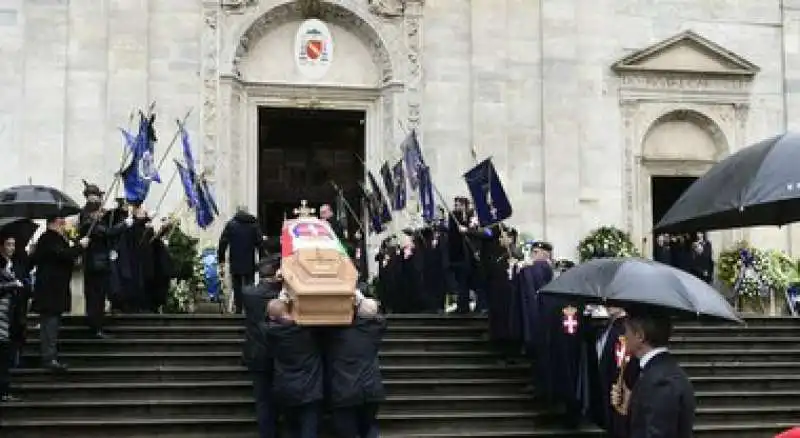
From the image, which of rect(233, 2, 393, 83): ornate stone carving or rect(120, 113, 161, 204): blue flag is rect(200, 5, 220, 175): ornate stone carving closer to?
rect(233, 2, 393, 83): ornate stone carving

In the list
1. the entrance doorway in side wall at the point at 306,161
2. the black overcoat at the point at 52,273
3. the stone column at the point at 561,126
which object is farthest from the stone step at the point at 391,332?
the entrance doorway in side wall at the point at 306,161

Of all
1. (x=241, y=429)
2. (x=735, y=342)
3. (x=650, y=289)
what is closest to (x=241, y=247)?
(x=241, y=429)

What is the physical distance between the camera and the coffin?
28.7 ft

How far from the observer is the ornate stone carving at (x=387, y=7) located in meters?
21.8

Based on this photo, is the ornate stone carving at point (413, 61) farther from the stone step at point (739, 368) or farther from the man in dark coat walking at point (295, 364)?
the man in dark coat walking at point (295, 364)

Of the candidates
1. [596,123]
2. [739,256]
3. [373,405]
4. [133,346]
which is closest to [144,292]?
[133,346]

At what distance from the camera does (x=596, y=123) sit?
22672 millimetres

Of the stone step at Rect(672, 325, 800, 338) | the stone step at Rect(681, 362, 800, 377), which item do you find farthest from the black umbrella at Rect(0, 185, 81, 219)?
the stone step at Rect(672, 325, 800, 338)

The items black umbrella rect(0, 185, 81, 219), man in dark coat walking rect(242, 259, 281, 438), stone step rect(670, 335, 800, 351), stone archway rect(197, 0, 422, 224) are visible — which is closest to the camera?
man in dark coat walking rect(242, 259, 281, 438)

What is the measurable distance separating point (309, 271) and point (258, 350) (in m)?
1.37

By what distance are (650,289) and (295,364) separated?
10.9 ft

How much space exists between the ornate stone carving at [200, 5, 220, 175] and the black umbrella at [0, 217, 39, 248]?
22.0 ft

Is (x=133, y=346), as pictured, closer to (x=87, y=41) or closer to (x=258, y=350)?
(x=258, y=350)

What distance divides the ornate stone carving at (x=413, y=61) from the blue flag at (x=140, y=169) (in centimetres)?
730
